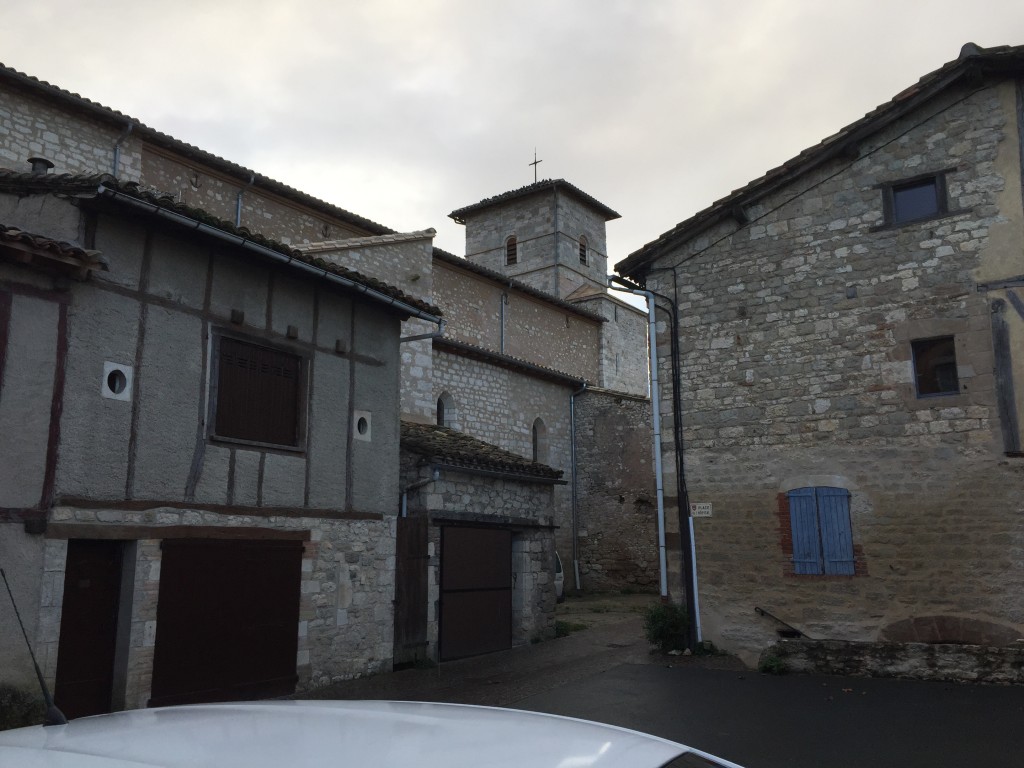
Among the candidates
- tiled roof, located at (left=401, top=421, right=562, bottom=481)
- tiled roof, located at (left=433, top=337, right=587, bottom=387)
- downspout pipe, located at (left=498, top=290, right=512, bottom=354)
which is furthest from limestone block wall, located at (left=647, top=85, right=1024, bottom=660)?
downspout pipe, located at (left=498, top=290, right=512, bottom=354)

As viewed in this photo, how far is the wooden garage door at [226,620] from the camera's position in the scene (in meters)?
7.92

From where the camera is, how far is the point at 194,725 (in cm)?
196

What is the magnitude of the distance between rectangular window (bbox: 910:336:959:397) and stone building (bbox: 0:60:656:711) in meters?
5.63

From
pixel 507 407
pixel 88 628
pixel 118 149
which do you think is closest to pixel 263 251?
pixel 88 628

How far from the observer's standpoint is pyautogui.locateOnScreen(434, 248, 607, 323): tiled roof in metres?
20.7

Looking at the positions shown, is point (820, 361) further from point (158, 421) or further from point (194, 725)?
point (194, 725)

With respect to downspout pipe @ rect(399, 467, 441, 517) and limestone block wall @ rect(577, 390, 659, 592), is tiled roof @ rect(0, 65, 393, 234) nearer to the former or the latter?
limestone block wall @ rect(577, 390, 659, 592)

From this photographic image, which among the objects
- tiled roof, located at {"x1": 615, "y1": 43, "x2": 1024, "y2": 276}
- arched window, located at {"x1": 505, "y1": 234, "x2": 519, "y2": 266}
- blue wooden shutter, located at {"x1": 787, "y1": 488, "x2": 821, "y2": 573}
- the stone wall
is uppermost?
arched window, located at {"x1": 505, "y1": 234, "x2": 519, "y2": 266}

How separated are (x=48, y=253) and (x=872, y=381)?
29.7 ft

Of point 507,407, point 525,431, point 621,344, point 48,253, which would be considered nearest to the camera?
point 48,253

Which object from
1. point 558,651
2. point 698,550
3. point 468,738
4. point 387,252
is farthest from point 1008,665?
point 387,252

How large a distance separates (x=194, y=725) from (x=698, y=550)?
975cm

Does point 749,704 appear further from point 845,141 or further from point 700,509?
point 845,141

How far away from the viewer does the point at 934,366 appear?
10.0m
